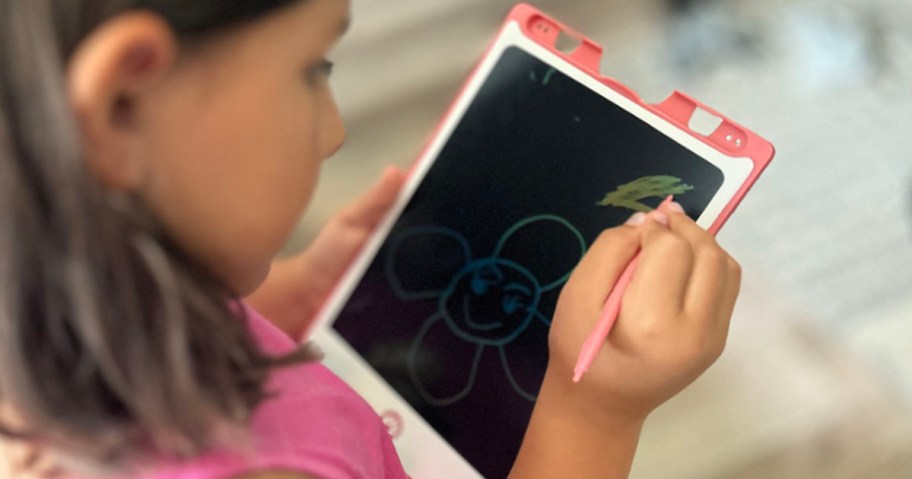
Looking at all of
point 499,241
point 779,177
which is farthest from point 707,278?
point 779,177

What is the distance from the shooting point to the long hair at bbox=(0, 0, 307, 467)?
0.23 meters

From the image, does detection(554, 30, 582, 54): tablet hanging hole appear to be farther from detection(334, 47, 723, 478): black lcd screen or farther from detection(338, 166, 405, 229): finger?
detection(338, 166, 405, 229): finger

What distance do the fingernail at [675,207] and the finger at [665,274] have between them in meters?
0.03

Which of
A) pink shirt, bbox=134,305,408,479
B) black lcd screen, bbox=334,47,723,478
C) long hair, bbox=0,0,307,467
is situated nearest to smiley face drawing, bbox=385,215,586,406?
black lcd screen, bbox=334,47,723,478

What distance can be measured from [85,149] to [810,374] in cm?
67

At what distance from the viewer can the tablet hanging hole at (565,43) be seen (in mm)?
490

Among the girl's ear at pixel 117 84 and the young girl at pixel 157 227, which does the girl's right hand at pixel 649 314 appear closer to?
the young girl at pixel 157 227

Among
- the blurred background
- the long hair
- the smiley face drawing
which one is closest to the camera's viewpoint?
the long hair

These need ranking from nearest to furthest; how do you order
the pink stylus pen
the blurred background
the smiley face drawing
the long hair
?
the long hair < the pink stylus pen < the smiley face drawing < the blurred background

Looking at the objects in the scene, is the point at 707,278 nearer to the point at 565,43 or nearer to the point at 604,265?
the point at 604,265

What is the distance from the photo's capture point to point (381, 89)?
99 centimetres

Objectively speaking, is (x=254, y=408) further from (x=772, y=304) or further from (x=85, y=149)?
(x=772, y=304)

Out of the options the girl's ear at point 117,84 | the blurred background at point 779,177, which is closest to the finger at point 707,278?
the girl's ear at point 117,84

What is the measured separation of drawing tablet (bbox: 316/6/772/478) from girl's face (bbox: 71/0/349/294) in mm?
199
